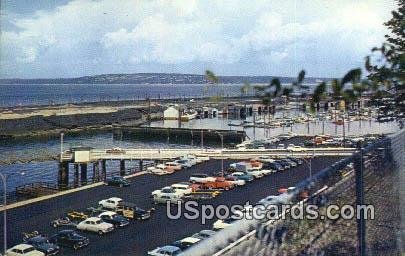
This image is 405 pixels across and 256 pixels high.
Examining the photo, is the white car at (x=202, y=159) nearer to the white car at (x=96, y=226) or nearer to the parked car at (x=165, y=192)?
the parked car at (x=165, y=192)

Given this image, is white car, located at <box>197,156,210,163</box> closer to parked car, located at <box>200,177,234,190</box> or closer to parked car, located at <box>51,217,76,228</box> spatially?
parked car, located at <box>200,177,234,190</box>

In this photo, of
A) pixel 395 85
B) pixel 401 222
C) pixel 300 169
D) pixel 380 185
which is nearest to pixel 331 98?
pixel 380 185

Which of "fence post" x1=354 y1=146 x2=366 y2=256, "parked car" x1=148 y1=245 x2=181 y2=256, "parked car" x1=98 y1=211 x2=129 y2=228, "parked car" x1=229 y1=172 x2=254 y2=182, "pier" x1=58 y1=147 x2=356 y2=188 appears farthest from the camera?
"pier" x1=58 y1=147 x2=356 y2=188

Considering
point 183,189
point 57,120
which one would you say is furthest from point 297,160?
point 57,120

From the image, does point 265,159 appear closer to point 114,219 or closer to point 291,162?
point 291,162

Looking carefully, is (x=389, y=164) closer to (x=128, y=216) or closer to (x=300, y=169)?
(x=128, y=216)

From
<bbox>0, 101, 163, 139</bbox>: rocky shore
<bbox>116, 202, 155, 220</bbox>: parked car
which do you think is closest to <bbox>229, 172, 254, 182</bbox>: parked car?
<bbox>116, 202, 155, 220</bbox>: parked car
